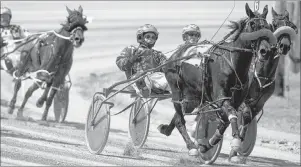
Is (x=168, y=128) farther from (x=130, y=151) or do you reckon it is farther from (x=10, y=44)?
(x=10, y=44)

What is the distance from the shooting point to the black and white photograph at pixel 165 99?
1052 cm

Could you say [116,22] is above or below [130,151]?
below

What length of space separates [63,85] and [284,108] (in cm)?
543

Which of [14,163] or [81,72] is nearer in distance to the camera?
[14,163]

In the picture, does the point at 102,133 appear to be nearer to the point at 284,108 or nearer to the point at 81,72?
the point at 284,108

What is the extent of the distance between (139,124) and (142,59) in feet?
3.60

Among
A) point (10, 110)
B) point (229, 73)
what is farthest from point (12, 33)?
point (229, 73)

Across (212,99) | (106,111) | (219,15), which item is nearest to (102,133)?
(106,111)

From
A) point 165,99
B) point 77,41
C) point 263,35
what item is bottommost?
point 165,99

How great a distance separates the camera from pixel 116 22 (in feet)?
116

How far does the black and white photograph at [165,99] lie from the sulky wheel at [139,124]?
16mm

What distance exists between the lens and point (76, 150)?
13172 millimetres

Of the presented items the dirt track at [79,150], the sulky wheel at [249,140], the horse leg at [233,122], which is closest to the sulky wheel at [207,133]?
the dirt track at [79,150]

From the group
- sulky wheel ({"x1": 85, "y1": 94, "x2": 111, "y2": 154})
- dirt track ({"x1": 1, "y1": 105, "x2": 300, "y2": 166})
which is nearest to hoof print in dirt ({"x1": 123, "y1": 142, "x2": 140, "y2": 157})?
dirt track ({"x1": 1, "y1": 105, "x2": 300, "y2": 166})
